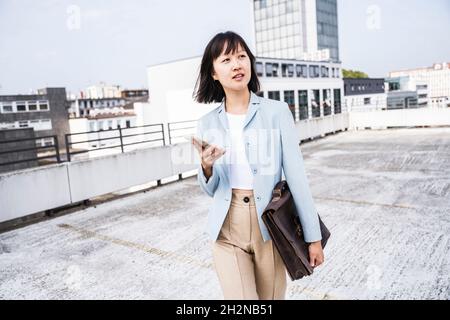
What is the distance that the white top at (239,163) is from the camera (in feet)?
6.68

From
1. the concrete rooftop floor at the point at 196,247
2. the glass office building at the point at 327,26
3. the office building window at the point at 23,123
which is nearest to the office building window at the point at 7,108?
the office building window at the point at 23,123

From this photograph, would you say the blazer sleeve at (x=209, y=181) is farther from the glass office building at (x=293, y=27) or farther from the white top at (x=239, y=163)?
the glass office building at (x=293, y=27)

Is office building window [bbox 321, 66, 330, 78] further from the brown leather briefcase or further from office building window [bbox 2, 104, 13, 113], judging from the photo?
the brown leather briefcase

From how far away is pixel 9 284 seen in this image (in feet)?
15.0

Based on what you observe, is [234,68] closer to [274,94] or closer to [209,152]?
[209,152]

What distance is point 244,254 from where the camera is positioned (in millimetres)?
2062

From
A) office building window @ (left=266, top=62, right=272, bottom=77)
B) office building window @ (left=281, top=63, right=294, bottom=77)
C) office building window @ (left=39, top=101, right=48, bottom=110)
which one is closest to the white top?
office building window @ (left=266, top=62, right=272, bottom=77)

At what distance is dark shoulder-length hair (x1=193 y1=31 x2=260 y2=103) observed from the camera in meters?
2.06

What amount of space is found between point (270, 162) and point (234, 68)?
0.55m

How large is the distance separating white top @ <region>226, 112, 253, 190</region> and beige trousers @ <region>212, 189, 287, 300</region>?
4 centimetres

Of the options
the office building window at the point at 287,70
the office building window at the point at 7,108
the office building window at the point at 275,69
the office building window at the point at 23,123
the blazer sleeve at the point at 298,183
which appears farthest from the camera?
the office building window at the point at 23,123
